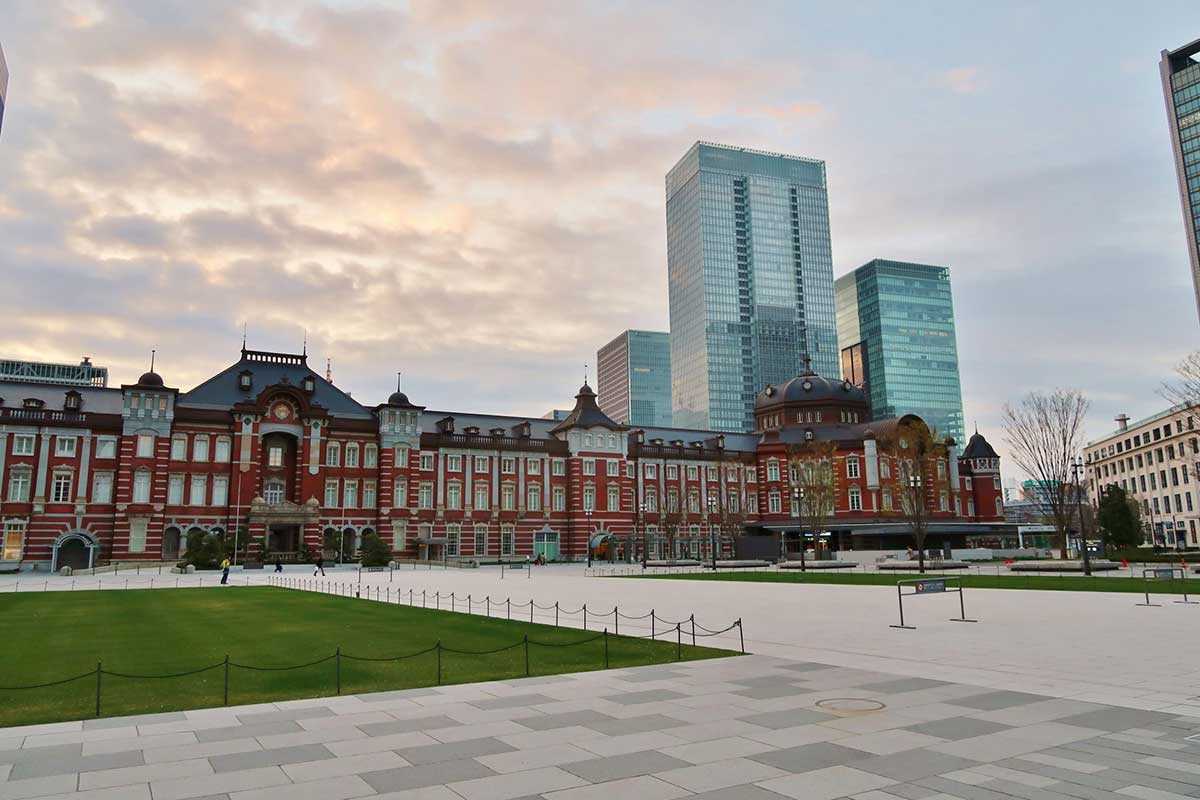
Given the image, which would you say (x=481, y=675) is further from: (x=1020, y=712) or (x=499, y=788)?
(x=1020, y=712)

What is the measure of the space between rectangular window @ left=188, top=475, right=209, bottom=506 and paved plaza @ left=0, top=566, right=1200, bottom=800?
211 ft

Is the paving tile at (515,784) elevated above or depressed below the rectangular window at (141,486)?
below

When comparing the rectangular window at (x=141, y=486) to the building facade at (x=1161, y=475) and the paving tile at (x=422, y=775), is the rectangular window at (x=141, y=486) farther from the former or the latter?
the building facade at (x=1161, y=475)

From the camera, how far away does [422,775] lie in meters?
9.23

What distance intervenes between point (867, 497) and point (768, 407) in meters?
18.7

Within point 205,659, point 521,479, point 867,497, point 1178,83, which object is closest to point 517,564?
point 521,479

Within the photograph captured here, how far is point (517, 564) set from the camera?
260ft

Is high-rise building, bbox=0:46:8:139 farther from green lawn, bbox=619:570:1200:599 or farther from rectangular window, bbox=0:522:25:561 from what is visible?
green lawn, bbox=619:570:1200:599

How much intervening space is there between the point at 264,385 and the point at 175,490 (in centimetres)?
1252

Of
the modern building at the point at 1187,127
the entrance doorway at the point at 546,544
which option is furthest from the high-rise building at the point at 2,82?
the modern building at the point at 1187,127

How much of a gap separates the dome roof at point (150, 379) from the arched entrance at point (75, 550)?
1333cm

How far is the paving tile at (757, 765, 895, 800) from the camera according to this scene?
27.7 feet

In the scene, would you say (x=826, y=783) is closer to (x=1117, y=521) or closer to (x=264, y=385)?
(x=264, y=385)

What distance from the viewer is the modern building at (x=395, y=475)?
66625mm
